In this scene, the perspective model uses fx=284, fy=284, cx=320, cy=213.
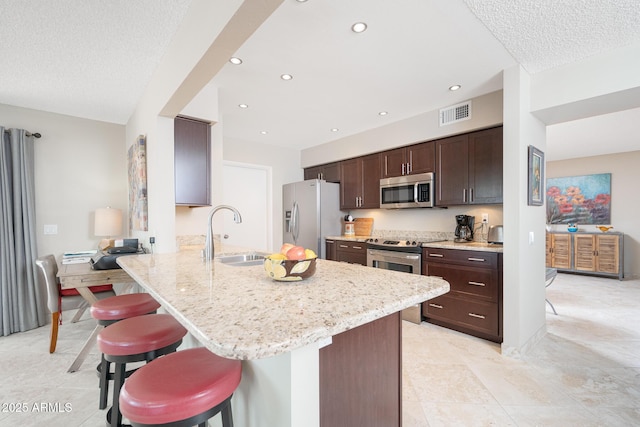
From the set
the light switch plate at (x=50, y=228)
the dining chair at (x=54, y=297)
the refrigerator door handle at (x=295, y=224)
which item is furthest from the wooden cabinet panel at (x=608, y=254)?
the light switch plate at (x=50, y=228)

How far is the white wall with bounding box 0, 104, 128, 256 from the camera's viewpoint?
10.5 feet

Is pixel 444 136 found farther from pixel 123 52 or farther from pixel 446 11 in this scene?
pixel 123 52

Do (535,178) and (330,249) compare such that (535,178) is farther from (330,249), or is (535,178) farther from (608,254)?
(608,254)

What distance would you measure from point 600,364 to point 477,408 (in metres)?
1.37

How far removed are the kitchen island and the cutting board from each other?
3.15 metres

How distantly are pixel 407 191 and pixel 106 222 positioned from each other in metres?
3.66

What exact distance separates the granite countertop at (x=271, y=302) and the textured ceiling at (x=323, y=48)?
5.07 ft

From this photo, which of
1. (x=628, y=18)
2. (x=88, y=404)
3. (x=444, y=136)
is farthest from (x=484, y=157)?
(x=88, y=404)

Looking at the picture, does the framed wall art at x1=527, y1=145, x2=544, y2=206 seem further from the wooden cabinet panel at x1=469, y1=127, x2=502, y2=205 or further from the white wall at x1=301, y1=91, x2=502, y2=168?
the white wall at x1=301, y1=91, x2=502, y2=168

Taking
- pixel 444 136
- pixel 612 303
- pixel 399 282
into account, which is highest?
pixel 444 136

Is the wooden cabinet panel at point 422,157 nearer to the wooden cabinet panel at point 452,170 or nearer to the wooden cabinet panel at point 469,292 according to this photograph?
the wooden cabinet panel at point 452,170

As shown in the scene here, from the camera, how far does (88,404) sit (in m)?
1.83

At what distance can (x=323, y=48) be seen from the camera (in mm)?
2076

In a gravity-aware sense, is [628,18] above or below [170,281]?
above
